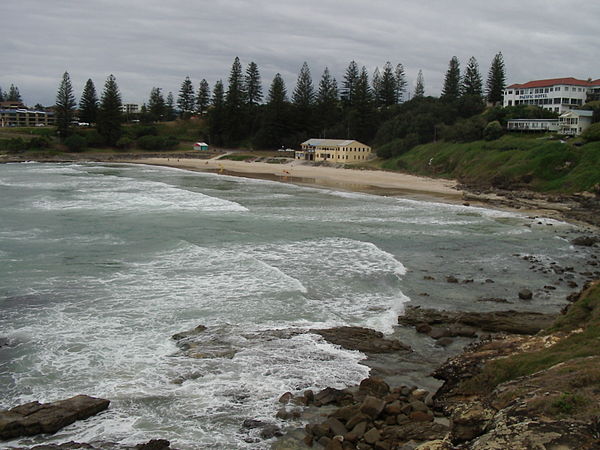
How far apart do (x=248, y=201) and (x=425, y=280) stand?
19685 millimetres

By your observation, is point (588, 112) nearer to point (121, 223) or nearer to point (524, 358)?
point (121, 223)

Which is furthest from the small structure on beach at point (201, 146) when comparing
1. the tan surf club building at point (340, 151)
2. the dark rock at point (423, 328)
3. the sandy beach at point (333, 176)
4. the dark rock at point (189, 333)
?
the dark rock at point (423, 328)

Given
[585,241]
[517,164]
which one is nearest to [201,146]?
[517,164]

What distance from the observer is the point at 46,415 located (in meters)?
8.30

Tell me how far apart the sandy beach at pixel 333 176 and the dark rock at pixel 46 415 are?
32121mm

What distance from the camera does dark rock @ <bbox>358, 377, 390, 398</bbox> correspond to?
364 inches

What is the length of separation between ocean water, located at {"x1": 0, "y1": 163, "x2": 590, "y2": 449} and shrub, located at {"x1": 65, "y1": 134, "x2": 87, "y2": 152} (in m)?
55.1

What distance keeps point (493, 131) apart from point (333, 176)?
16340 millimetres

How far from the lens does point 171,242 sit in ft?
69.0

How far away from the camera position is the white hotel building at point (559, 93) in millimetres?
61500

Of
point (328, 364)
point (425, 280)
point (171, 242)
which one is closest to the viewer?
point (328, 364)

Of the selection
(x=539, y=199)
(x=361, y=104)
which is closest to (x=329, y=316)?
(x=539, y=199)

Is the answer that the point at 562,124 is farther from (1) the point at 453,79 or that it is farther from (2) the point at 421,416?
(2) the point at 421,416

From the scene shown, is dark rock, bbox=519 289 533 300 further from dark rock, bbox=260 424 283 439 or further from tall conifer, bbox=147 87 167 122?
tall conifer, bbox=147 87 167 122
